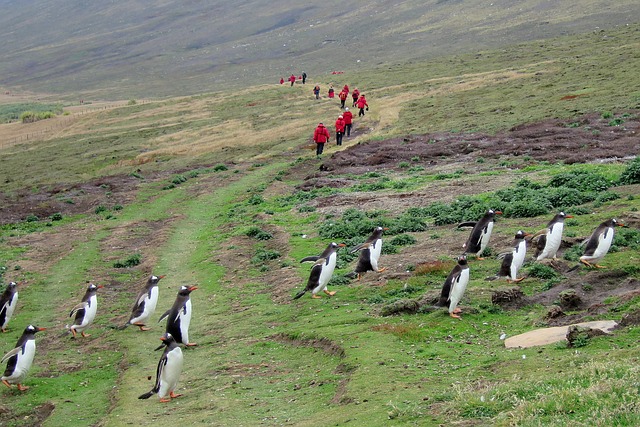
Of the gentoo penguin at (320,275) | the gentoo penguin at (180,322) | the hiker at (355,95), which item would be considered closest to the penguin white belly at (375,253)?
the gentoo penguin at (320,275)

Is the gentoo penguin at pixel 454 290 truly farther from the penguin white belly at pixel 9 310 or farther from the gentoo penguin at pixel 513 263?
the penguin white belly at pixel 9 310

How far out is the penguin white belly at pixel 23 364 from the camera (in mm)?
16733

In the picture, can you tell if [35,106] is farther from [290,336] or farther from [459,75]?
[290,336]

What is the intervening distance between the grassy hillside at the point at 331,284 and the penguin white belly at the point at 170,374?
0.31 meters

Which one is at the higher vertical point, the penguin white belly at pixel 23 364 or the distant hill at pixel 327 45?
the penguin white belly at pixel 23 364

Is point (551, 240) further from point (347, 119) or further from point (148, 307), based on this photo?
point (347, 119)

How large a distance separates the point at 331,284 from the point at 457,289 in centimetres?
527

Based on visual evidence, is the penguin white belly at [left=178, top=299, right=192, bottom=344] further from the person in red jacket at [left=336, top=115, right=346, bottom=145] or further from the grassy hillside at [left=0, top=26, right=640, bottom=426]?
the person in red jacket at [left=336, top=115, right=346, bottom=145]

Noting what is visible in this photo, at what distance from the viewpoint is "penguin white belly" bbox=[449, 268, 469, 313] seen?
653 inches

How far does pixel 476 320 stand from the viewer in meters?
16.6

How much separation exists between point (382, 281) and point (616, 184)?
11275 mm

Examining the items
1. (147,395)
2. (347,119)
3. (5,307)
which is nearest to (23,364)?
(147,395)

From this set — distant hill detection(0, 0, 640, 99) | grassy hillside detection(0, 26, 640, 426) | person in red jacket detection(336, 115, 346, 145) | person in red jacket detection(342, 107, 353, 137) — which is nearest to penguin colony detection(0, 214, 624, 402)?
grassy hillside detection(0, 26, 640, 426)

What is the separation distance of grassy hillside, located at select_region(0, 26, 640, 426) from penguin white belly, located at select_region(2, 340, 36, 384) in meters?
0.52
